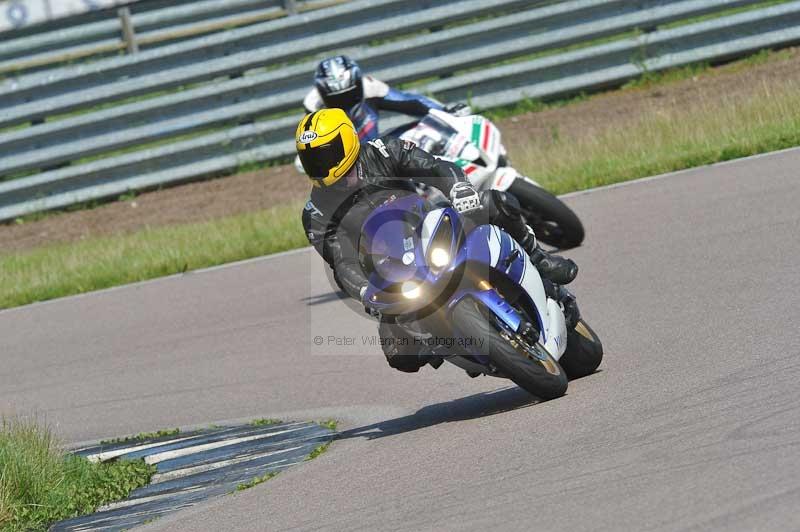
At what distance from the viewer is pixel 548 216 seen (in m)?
10.0

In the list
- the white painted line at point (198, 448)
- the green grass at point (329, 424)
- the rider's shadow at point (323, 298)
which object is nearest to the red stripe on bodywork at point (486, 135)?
the rider's shadow at point (323, 298)

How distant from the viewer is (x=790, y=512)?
157 inches

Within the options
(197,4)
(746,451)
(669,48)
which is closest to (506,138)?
(669,48)

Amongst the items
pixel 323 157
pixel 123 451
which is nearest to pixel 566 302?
pixel 323 157

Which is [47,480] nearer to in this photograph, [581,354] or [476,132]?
[581,354]

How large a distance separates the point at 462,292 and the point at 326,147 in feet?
3.25

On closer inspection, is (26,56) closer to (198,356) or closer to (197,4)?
(197,4)

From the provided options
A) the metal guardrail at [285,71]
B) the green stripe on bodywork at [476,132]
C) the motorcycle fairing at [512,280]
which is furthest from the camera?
the metal guardrail at [285,71]

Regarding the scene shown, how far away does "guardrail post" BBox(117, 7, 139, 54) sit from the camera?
17.5 metres

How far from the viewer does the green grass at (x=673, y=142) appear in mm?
12781

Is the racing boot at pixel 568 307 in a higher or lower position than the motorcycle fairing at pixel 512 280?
lower

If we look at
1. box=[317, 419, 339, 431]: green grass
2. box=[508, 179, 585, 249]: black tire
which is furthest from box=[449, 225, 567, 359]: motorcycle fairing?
box=[508, 179, 585, 249]: black tire

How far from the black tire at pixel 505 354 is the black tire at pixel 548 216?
3.71m

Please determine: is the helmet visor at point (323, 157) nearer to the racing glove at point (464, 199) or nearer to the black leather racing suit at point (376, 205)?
the black leather racing suit at point (376, 205)
